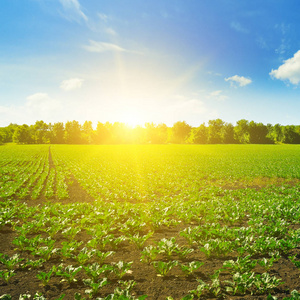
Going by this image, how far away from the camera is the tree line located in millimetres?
117312

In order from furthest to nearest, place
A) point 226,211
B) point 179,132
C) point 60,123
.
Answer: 1. point 179,132
2. point 60,123
3. point 226,211

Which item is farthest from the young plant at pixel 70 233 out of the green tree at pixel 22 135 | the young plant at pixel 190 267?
the green tree at pixel 22 135

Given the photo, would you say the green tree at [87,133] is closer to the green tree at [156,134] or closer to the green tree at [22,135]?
the green tree at [22,135]

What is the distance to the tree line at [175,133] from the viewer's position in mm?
117312

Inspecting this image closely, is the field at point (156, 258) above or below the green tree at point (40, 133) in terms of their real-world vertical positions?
below

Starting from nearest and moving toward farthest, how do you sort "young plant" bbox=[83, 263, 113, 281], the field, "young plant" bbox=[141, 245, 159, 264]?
the field < "young plant" bbox=[83, 263, 113, 281] < "young plant" bbox=[141, 245, 159, 264]

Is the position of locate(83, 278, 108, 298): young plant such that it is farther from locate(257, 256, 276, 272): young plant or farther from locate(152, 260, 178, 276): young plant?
locate(257, 256, 276, 272): young plant

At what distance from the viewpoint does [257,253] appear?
5.97m

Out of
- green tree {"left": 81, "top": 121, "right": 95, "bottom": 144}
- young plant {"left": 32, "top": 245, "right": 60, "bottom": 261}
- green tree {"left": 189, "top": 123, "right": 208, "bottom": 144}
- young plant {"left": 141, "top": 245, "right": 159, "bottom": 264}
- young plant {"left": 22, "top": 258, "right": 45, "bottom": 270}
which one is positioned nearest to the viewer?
young plant {"left": 22, "top": 258, "right": 45, "bottom": 270}

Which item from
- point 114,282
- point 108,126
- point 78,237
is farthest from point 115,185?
point 108,126

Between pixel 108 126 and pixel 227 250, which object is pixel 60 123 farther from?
pixel 227 250

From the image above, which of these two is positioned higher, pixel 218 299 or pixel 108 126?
pixel 108 126

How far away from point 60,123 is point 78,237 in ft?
430

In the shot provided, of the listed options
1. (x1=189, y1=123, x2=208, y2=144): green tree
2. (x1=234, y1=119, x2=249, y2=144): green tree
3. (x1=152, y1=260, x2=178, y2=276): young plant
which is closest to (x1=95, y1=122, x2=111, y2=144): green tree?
(x1=189, y1=123, x2=208, y2=144): green tree
